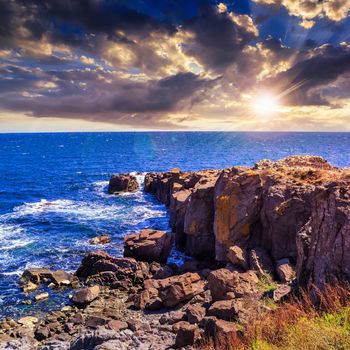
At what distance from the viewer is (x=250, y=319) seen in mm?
14195

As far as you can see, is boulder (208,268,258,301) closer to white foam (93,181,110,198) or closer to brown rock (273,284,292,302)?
brown rock (273,284,292,302)

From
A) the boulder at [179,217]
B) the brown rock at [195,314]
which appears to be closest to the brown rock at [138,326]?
the brown rock at [195,314]

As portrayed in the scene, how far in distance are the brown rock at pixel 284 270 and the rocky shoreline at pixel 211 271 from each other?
8 cm

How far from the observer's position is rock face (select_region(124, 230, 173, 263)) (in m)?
34.8

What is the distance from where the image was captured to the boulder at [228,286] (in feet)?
63.2

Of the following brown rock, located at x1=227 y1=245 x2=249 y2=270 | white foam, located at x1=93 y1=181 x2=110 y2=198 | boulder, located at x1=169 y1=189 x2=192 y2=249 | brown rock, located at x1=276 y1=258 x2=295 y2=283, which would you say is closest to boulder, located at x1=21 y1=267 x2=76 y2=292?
boulder, located at x1=169 y1=189 x2=192 y2=249

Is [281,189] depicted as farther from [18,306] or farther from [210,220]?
[18,306]

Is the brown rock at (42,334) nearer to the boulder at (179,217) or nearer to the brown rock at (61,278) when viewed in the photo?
the brown rock at (61,278)

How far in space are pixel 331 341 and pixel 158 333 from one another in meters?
11.1

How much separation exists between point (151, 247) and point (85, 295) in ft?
32.1

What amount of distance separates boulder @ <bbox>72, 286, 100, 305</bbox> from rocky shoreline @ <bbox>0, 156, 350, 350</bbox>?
85 mm

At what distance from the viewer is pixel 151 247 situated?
3475cm

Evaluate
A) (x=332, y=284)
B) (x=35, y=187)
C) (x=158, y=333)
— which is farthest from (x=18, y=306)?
(x=35, y=187)

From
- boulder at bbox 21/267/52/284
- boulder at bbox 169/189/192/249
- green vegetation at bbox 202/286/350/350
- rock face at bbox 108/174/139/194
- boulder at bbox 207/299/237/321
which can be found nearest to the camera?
green vegetation at bbox 202/286/350/350
